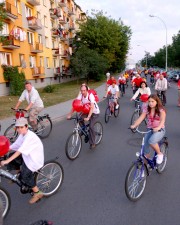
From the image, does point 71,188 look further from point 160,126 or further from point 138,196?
point 160,126

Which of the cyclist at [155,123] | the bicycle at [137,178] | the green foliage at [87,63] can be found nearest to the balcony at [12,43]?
the green foliage at [87,63]

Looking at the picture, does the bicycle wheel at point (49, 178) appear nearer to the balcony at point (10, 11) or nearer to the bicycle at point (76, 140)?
the bicycle at point (76, 140)

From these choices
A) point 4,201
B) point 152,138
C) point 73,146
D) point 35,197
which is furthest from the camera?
point 73,146

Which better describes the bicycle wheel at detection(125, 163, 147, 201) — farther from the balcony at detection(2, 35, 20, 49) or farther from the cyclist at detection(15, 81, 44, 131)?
the balcony at detection(2, 35, 20, 49)

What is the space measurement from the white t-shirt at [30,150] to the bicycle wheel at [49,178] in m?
0.22

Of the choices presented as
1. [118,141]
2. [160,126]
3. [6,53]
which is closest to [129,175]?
[160,126]

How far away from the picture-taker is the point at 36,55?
31.2 metres

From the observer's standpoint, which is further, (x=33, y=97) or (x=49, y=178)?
(x=33, y=97)

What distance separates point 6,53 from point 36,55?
746 centimetres

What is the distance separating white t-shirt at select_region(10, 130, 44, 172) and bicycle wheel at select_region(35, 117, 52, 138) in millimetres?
4067

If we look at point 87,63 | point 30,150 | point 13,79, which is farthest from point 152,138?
point 87,63

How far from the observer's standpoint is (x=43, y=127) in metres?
8.20

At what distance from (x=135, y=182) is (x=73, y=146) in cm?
237

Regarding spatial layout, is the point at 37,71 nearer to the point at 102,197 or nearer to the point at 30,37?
the point at 30,37
